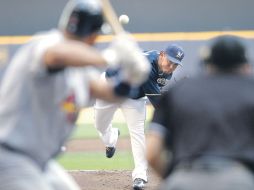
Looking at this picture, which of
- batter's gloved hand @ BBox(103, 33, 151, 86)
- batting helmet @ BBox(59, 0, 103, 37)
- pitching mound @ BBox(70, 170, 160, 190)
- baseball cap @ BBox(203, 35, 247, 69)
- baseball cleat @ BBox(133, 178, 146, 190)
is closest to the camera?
baseball cap @ BBox(203, 35, 247, 69)

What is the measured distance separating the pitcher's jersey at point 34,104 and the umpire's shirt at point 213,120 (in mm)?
756

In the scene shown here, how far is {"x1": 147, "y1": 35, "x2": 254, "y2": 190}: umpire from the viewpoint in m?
3.21

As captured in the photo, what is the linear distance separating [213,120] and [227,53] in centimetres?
40

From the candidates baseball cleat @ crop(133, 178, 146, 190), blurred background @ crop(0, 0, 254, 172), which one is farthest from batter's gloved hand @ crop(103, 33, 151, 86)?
blurred background @ crop(0, 0, 254, 172)

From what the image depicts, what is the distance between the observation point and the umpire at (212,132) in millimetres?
3207

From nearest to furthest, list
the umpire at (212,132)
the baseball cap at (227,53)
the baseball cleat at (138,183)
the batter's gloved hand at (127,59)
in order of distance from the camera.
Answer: the umpire at (212,132) < the baseball cap at (227,53) < the batter's gloved hand at (127,59) < the baseball cleat at (138,183)

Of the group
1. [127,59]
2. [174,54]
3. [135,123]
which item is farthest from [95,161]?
[127,59]

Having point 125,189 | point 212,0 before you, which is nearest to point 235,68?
point 125,189

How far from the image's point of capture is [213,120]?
10.5ft

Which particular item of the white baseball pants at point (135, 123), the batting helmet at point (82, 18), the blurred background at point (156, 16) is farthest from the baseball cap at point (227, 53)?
the blurred background at point (156, 16)

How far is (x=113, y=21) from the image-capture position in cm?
430

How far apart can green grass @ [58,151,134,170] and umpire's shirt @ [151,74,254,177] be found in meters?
7.06

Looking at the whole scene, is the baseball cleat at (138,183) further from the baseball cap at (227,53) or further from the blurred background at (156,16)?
the blurred background at (156,16)

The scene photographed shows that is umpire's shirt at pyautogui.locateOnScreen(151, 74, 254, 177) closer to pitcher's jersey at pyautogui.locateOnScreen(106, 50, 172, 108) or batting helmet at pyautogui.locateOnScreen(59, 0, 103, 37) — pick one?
batting helmet at pyautogui.locateOnScreen(59, 0, 103, 37)
